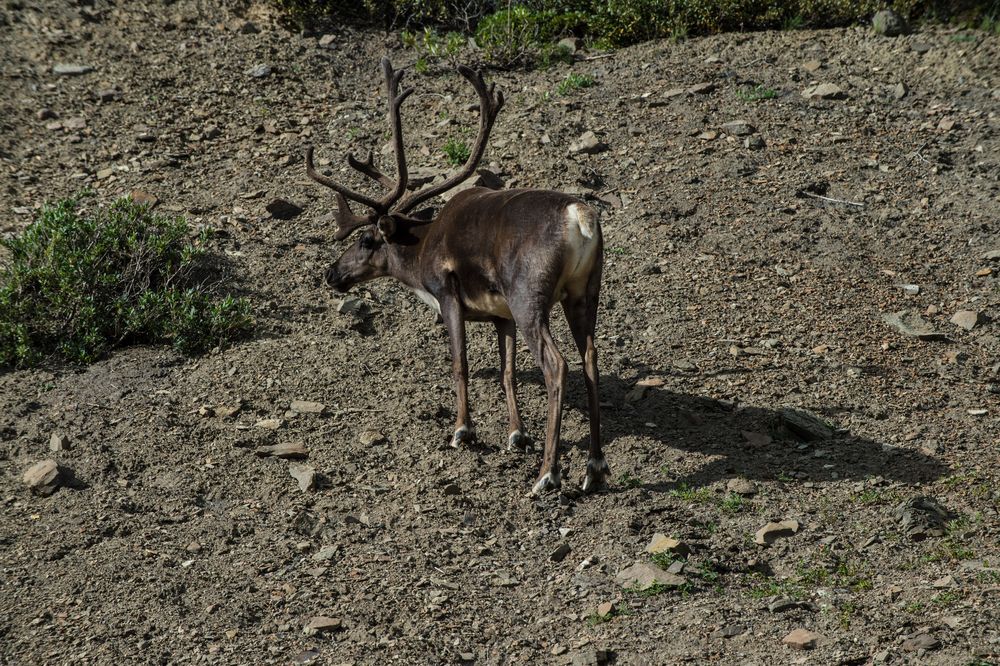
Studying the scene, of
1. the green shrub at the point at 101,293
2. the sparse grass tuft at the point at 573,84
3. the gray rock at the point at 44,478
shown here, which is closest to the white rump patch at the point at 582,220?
the green shrub at the point at 101,293

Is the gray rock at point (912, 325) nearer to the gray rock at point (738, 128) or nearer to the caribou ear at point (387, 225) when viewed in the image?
the gray rock at point (738, 128)

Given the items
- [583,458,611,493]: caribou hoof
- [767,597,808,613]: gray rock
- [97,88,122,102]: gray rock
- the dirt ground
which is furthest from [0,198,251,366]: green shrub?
[767,597,808,613]: gray rock

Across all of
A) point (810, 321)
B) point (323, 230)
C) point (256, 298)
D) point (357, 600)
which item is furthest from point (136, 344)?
point (810, 321)

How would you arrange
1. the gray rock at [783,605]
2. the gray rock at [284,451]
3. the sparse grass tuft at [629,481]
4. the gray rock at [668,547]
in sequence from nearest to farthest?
the gray rock at [783,605] → the gray rock at [668,547] → the sparse grass tuft at [629,481] → the gray rock at [284,451]

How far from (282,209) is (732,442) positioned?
17.0ft

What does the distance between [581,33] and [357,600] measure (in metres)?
9.46

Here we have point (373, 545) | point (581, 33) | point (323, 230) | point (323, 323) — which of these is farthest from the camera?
point (581, 33)

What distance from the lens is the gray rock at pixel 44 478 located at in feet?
23.8

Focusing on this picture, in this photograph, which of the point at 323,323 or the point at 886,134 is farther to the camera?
the point at 886,134

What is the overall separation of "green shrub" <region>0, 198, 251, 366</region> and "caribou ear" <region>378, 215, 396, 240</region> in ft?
4.76

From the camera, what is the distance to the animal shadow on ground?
24.6 ft

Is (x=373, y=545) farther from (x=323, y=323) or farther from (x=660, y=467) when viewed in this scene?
(x=323, y=323)

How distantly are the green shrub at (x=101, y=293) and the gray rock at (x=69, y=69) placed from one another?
358 centimetres

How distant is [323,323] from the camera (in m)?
9.59
